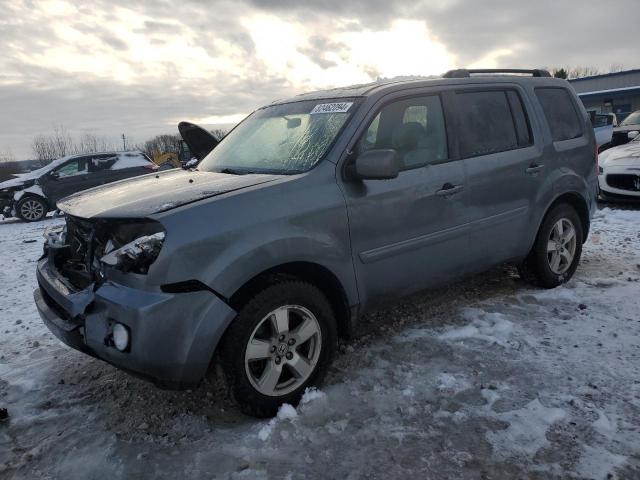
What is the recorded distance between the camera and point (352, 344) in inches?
148

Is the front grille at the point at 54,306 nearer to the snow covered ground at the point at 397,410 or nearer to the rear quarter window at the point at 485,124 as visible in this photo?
the snow covered ground at the point at 397,410

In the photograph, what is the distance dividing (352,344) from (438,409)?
1.02m

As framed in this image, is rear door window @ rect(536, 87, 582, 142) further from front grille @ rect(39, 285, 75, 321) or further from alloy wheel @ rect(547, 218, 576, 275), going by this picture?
front grille @ rect(39, 285, 75, 321)

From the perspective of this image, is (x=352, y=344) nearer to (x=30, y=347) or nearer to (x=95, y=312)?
(x=95, y=312)

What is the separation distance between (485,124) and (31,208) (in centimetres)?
1212

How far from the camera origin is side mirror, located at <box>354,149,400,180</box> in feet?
9.73

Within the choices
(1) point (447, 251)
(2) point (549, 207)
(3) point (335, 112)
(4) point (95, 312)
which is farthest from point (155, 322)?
(2) point (549, 207)

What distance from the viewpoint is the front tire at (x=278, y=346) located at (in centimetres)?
268

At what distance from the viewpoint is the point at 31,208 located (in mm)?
12719

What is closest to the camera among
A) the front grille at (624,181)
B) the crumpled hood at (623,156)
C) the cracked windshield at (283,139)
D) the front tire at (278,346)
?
the front tire at (278,346)

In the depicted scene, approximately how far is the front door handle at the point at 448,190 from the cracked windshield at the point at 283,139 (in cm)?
83

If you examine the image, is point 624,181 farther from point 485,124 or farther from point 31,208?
point 31,208

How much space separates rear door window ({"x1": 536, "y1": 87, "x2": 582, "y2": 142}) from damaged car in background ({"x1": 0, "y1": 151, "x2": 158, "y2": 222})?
1138cm

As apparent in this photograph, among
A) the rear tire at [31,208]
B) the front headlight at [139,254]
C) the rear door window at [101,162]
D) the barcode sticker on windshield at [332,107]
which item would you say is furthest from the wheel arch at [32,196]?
the front headlight at [139,254]
